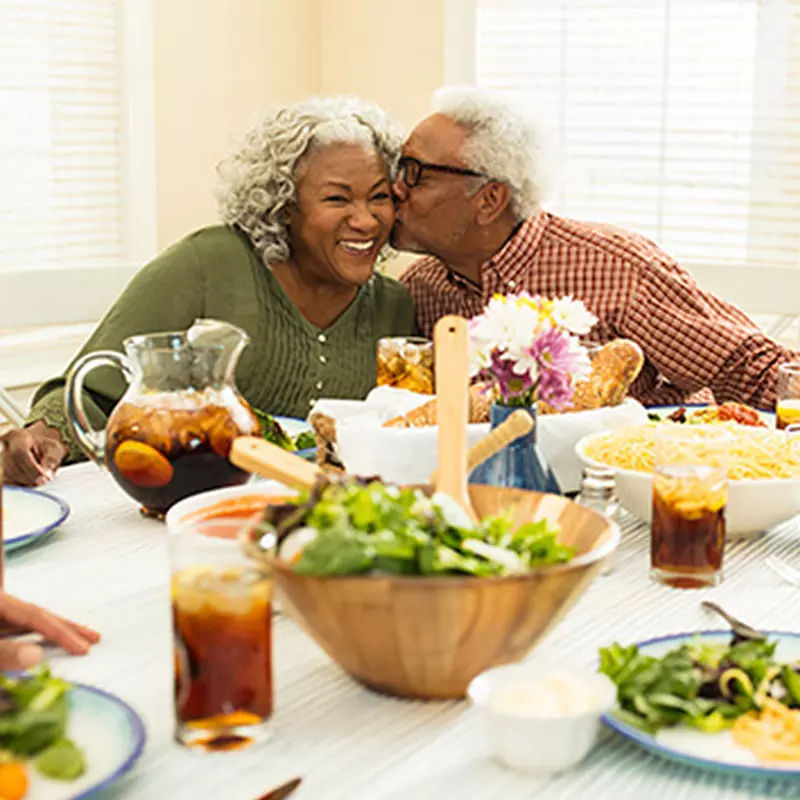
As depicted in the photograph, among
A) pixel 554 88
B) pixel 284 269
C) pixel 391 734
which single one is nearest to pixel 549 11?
pixel 554 88

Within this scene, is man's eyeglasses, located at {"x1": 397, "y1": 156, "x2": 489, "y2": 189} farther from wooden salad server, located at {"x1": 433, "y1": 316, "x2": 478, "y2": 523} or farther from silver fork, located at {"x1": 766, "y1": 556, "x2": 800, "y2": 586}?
wooden salad server, located at {"x1": 433, "y1": 316, "x2": 478, "y2": 523}

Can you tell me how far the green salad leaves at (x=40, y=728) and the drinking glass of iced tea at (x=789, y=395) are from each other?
1.39 m

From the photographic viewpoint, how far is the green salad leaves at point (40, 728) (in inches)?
36.6

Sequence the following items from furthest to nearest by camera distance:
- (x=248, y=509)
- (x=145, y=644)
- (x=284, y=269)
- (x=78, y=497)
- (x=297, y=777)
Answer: (x=284, y=269) < (x=78, y=497) < (x=248, y=509) < (x=145, y=644) < (x=297, y=777)

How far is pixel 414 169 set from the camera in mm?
2855

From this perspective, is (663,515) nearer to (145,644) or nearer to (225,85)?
(145,644)

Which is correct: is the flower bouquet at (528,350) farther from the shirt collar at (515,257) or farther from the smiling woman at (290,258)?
the shirt collar at (515,257)

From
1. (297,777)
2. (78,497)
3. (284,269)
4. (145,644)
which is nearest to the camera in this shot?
(297,777)

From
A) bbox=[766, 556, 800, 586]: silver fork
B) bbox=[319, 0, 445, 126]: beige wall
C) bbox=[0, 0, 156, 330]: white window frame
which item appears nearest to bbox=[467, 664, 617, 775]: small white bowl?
bbox=[766, 556, 800, 586]: silver fork

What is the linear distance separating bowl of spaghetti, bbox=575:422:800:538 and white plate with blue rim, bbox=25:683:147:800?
78 centimetres

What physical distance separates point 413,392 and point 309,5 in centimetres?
289

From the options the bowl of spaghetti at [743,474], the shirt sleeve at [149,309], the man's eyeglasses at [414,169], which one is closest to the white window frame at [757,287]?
the man's eyeglasses at [414,169]

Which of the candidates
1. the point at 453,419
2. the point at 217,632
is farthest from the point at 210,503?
the point at 217,632

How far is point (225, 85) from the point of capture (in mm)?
4297
